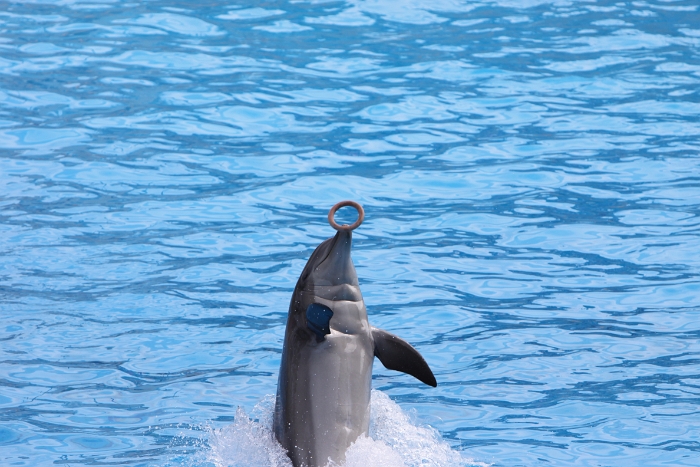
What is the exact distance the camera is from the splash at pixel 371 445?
4074 mm

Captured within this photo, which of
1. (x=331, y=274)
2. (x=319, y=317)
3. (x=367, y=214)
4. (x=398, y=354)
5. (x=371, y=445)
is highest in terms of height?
(x=331, y=274)

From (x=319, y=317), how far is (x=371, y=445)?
23.1 inches

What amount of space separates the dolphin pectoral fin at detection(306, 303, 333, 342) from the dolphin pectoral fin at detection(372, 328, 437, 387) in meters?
0.27

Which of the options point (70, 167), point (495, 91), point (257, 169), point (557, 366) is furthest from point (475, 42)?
point (557, 366)

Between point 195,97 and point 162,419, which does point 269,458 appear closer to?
point 162,419

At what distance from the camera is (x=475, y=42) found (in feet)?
37.4

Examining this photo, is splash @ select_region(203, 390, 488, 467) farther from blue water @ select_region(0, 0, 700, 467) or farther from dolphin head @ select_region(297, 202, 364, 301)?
dolphin head @ select_region(297, 202, 364, 301)

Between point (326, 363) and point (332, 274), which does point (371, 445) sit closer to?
point (326, 363)

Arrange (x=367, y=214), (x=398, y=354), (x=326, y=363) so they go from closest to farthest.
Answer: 1. (x=326, y=363)
2. (x=398, y=354)
3. (x=367, y=214)

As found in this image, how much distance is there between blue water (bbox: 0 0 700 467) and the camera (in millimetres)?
5059

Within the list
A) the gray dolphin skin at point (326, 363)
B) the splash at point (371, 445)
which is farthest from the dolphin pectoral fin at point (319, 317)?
the splash at point (371, 445)

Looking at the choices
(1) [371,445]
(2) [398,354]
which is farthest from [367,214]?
(1) [371,445]

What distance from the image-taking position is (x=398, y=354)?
4.13 metres

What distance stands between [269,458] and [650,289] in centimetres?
314
